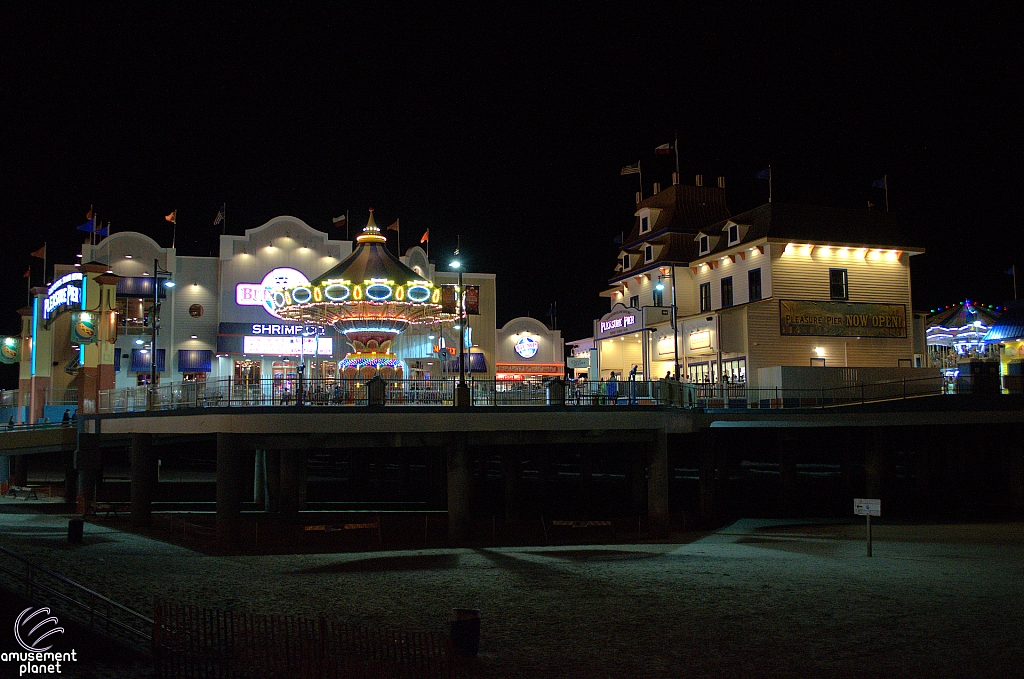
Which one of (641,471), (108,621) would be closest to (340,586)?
(108,621)

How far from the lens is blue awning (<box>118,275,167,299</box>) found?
5375 centimetres

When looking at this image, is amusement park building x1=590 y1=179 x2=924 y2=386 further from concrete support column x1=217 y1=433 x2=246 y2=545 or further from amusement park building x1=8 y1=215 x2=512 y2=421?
concrete support column x1=217 y1=433 x2=246 y2=545

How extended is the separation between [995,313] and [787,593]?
4932 cm

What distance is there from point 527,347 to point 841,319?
92.5 ft

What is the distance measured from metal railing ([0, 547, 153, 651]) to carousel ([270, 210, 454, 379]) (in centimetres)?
1586

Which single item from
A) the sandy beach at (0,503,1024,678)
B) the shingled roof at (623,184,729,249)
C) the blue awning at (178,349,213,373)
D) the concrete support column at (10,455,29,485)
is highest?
the shingled roof at (623,184,729,249)

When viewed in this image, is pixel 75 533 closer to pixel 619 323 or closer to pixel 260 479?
pixel 260 479

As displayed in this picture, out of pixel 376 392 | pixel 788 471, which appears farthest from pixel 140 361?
pixel 788 471

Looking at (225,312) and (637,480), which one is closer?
(637,480)

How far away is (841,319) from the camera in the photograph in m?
44.4

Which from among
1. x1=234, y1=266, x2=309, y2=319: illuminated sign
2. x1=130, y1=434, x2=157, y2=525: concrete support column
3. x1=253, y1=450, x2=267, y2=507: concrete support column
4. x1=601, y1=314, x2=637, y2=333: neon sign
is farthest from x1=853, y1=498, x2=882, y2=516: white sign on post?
x1=234, y1=266, x2=309, y2=319: illuminated sign

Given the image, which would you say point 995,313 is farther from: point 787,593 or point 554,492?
point 787,593

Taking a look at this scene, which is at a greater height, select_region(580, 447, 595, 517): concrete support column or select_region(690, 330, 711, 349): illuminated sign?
select_region(690, 330, 711, 349): illuminated sign

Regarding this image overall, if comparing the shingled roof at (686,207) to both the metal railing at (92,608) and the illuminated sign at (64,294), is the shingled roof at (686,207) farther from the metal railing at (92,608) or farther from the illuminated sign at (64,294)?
the metal railing at (92,608)
